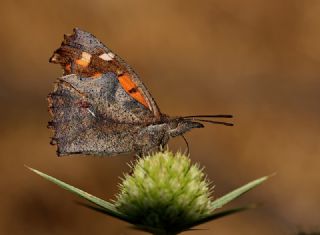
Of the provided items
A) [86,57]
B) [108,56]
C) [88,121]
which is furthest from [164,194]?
[86,57]

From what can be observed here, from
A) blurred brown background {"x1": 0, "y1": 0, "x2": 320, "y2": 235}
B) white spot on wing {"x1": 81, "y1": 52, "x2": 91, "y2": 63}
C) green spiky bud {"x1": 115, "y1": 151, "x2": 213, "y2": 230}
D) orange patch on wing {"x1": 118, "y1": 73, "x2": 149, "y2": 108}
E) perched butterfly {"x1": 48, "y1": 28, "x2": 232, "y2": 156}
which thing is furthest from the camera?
blurred brown background {"x1": 0, "y1": 0, "x2": 320, "y2": 235}

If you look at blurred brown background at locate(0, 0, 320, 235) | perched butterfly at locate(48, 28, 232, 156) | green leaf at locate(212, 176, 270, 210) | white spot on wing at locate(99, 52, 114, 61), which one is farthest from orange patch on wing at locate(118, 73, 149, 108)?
blurred brown background at locate(0, 0, 320, 235)

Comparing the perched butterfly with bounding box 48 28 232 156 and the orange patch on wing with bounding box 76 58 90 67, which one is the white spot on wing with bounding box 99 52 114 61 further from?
the orange patch on wing with bounding box 76 58 90 67

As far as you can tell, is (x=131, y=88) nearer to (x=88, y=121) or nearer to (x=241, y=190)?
(x=88, y=121)

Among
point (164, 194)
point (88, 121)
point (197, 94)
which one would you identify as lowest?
point (164, 194)

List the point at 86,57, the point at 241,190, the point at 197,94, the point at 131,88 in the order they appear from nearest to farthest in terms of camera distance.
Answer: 1. the point at 241,190
2. the point at 131,88
3. the point at 86,57
4. the point at 197,94

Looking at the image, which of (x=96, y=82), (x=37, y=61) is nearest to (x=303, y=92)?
(x=37, y=61)

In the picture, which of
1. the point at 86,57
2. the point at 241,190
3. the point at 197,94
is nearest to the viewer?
the point at 241,190

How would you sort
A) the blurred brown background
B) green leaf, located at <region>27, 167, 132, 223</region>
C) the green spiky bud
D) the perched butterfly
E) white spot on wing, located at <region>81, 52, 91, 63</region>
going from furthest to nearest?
the blurred brown background → white spot on wing, located at <region>81, 52, 91, 63</region> → the perched butterfly → the green spiky bud → green leaf, located at <region>27, 167, 132, 223</region>
